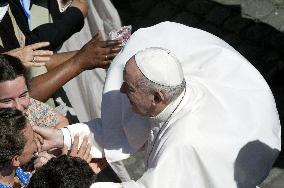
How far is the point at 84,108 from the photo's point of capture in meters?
5.54

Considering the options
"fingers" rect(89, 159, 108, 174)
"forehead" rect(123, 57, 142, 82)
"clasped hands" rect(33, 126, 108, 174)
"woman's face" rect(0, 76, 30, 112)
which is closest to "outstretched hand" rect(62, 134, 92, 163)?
"clasped hands" rect(33, 126, 108, 174)

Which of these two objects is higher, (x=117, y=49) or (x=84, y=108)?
(x=117, y=49)

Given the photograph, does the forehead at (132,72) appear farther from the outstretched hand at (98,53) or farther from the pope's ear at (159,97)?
the outstretched hand at (98,53)

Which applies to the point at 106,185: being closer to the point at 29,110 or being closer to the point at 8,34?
the point at 29,110

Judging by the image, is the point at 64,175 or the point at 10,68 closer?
the point at 64,175

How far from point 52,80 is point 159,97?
Answer: 1.23 meters

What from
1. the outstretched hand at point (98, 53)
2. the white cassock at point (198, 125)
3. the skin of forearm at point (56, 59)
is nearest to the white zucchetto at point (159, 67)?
the white cassock at point (198, 125)

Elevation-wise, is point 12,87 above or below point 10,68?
below

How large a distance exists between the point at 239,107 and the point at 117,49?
104 cm

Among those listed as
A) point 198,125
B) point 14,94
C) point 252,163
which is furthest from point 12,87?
point 252,163

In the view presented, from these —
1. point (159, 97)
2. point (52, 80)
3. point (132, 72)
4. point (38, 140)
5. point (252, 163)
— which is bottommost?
point (252, 163)

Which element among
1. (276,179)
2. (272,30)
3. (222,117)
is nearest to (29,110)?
(222,117)

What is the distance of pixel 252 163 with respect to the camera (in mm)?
3783

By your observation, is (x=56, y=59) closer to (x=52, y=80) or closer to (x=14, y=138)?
(x=52, y=80)
